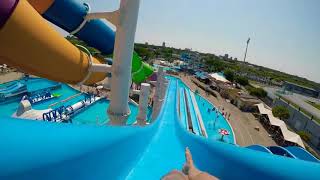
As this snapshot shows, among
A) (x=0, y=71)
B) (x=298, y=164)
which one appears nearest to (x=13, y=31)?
(x=298, y=164)

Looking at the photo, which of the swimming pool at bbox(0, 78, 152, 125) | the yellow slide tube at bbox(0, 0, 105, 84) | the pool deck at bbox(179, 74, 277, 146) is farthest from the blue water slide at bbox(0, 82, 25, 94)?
the yellow slide tube at bbox(0, 0, 105, 84)

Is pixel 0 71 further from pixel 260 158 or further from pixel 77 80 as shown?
pixel 260 158

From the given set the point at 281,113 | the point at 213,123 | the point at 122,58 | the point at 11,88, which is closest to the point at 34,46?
the point at 122,58

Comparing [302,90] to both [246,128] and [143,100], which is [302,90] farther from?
[143,100]

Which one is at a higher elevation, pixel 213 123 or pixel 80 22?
pixel 80 22

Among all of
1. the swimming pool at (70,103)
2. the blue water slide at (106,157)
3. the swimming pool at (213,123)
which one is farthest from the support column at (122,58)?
the swimming pool at (213,123)

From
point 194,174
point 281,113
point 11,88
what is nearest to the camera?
point 194,174

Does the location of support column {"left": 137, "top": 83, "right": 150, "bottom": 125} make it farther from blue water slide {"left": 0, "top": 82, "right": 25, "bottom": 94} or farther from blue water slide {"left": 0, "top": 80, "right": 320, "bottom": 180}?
blue water slide {"left": 0, "top": 82, "right": 25, "bottom": 94}
